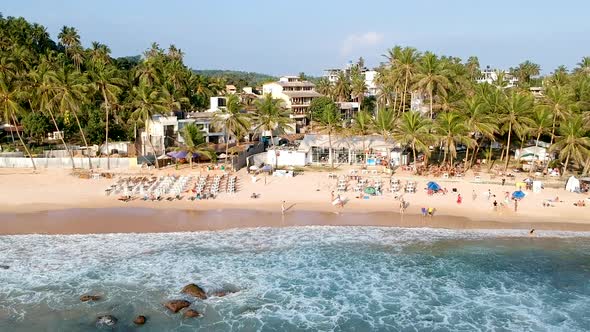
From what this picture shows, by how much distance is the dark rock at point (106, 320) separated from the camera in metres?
22.4

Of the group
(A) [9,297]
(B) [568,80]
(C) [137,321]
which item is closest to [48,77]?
(A) [9,297]

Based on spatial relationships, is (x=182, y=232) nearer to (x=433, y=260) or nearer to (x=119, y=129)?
(x=433, y=260)

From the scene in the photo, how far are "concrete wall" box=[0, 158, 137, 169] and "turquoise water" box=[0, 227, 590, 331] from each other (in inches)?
706

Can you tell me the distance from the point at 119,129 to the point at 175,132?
9.18 meters

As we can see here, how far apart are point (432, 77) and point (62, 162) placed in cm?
3811

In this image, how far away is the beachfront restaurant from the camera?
5159 centimetres

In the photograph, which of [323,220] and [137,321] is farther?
[323,220]

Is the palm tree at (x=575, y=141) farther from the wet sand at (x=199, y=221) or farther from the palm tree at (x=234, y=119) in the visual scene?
the palm tree at (x=234, y=119)

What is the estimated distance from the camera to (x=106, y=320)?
2261 cm

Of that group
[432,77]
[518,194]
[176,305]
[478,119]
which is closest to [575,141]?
[478,119]

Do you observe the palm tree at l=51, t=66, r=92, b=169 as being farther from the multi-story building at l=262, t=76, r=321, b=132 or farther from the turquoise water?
the multi-story building at l=262, t=76, r=321, b=132

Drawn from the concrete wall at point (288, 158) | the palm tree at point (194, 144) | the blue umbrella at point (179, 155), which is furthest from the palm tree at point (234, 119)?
the blue umbrella at point (179, 155)

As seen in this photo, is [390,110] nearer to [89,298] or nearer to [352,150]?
[352,150]

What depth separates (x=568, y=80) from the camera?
71188 millimetres
